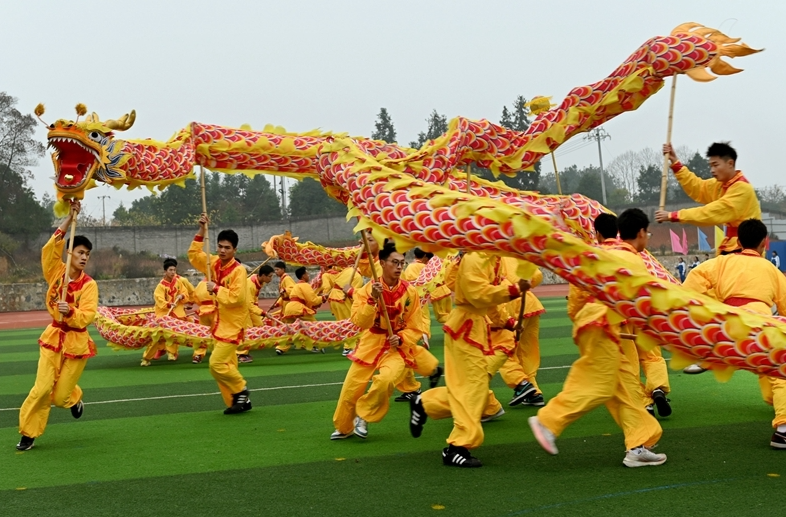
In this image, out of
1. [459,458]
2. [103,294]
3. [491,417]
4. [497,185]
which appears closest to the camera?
[459,458]

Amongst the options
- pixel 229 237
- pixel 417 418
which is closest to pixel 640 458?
pixel 417 418

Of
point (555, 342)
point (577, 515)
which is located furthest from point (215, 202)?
point (577, 515)

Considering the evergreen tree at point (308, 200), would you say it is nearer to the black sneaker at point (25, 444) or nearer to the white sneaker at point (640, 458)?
the black sneaker at point (25, 444)

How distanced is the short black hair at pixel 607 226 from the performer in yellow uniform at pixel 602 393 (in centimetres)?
43

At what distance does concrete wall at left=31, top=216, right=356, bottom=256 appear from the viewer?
1465 inches

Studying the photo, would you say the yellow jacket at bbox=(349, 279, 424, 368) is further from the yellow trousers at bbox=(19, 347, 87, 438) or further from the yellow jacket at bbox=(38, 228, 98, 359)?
the yellow trousers at bbox=(19, 347, 87, 438)

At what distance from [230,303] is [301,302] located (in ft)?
18.9

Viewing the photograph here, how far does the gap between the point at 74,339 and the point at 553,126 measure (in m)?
4.28

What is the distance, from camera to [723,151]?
661 cm

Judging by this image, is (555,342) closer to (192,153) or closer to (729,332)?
(192,153)

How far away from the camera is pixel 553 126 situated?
676cm

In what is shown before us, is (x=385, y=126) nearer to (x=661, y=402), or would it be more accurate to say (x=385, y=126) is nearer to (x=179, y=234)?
(x=179, y=234)

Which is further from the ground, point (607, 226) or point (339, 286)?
point (607, 226)

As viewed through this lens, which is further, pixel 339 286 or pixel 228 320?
pixel 339 286
